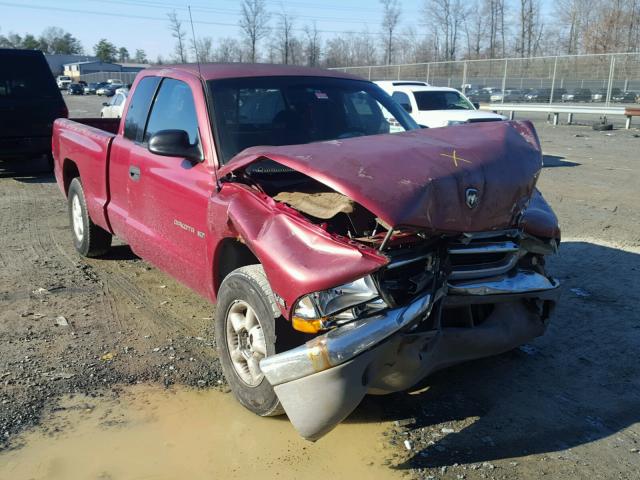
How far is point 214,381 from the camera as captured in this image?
4055 millimetres

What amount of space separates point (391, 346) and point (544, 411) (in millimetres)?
1312

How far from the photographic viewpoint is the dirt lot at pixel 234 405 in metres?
3.20

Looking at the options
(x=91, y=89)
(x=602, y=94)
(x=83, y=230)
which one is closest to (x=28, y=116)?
(x=83, y=230)

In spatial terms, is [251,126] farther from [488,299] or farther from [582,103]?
[582,103]

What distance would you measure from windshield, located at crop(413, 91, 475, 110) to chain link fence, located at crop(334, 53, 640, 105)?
15.1m

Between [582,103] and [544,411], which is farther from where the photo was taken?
[582,103]

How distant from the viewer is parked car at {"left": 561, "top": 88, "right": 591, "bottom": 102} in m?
28.8

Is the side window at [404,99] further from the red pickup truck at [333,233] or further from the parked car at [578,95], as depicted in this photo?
the parked car at [578,95]

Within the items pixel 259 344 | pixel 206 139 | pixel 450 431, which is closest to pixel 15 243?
pixel 206 139

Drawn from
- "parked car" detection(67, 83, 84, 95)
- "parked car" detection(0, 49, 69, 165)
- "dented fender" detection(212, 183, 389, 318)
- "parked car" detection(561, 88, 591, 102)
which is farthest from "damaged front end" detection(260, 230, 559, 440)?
"parked car" detection(67, 83, 84, 95)

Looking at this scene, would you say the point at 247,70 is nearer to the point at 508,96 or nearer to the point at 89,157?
the point at 89,157

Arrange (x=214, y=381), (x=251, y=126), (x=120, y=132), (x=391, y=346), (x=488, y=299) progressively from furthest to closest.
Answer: (x=120, y=132), (x=251, y=126), (x=214, y=381), (x=488, y=299), (x=391, y=346)

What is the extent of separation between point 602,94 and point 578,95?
135cm

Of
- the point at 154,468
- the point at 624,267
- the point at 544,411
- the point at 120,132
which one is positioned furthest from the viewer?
the point at 624,267
